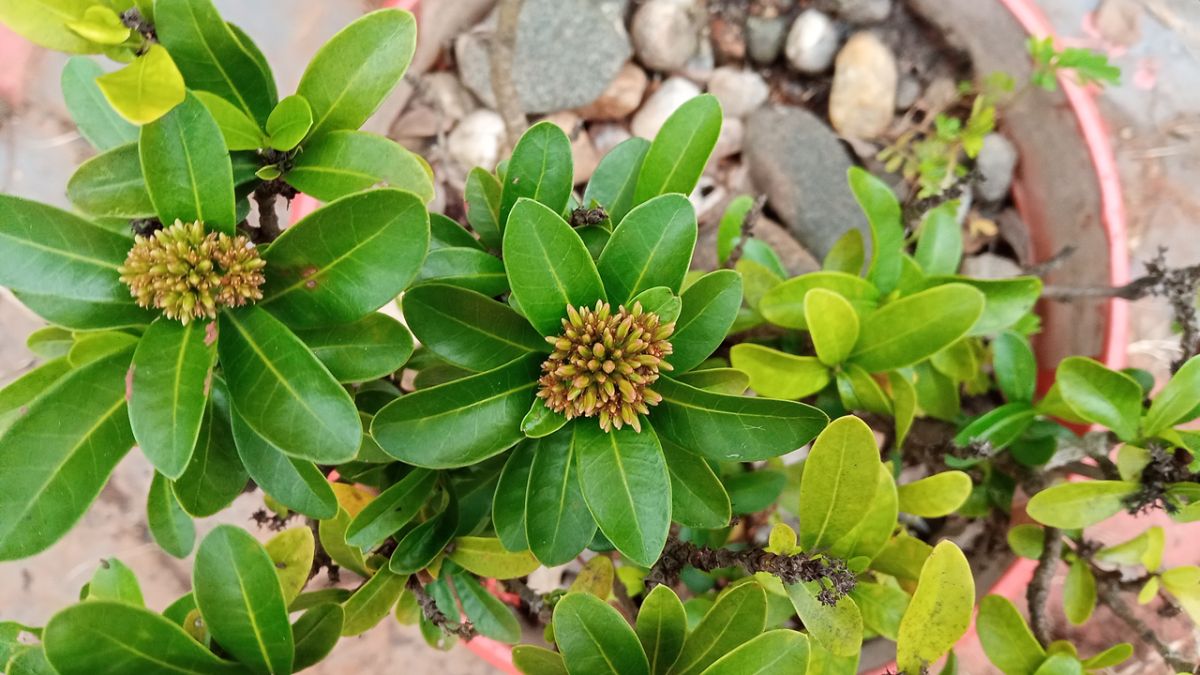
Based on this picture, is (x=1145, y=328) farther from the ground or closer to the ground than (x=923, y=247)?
closer to the ground

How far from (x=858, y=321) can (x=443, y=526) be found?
0.65m

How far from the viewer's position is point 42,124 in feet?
6.42

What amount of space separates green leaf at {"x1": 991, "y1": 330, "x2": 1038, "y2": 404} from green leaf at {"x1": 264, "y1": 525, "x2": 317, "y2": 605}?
43.6 inches

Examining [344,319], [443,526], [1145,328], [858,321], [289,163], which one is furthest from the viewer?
[1145,328]

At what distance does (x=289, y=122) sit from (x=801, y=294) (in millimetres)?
771

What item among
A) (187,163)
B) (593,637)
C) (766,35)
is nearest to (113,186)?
(187,163)

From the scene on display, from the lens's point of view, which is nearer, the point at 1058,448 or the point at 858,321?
the point at 858,321

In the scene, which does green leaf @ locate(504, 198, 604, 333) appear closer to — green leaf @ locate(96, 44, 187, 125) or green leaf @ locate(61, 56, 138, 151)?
green leaf @ locate(96, 44, 187, 125)

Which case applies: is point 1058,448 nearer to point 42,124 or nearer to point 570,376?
point 570,376

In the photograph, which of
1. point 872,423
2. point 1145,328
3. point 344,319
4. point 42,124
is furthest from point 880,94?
point 42,124

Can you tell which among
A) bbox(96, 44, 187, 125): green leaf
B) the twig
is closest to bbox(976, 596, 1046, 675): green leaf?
the twig

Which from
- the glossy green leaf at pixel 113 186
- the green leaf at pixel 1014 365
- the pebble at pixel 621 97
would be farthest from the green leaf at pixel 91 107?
the green leaf at pixel 1014 365

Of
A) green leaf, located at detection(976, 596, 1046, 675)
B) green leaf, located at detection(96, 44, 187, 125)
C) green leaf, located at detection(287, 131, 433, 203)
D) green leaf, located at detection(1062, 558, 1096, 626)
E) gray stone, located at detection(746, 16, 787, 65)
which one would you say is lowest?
green leaf, located at detection(1062, 558, 1096, 626)

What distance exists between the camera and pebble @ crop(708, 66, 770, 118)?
192 centimetres
